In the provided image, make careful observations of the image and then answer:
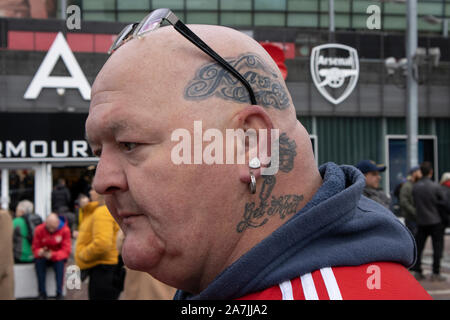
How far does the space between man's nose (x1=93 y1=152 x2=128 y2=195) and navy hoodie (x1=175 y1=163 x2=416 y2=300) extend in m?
0.27

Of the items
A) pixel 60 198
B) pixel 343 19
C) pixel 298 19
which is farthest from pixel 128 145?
pixel 60 198

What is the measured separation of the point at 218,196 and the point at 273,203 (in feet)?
0.44

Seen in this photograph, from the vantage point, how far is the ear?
0.90m

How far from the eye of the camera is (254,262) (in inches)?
34.4

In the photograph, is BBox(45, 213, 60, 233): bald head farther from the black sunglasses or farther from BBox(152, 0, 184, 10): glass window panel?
the black sunglasses

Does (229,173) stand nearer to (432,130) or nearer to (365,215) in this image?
(365,215)

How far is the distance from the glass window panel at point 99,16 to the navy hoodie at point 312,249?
40.4 inches

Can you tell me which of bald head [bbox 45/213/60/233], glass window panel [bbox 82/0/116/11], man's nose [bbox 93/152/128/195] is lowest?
bald head [bbox 45/213/60/233]

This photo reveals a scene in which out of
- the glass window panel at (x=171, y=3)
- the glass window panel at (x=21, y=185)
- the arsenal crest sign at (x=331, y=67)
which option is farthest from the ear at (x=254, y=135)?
the glass window panel at (x=21, y=185)

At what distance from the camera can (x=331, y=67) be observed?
34.4ft

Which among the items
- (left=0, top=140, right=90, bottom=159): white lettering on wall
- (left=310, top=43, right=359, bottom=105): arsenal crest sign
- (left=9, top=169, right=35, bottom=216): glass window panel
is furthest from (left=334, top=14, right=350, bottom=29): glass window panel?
(left=9, top=169, right=35, bottom=216): glass window panel

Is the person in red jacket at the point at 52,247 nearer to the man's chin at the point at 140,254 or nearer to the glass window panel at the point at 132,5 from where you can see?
the glass window panel at the point at 132,5

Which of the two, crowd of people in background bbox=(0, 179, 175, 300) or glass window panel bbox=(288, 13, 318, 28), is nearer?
crowd of people in background bbox=(0, 179, 175, 300)

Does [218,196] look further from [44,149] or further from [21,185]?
[21,185]
